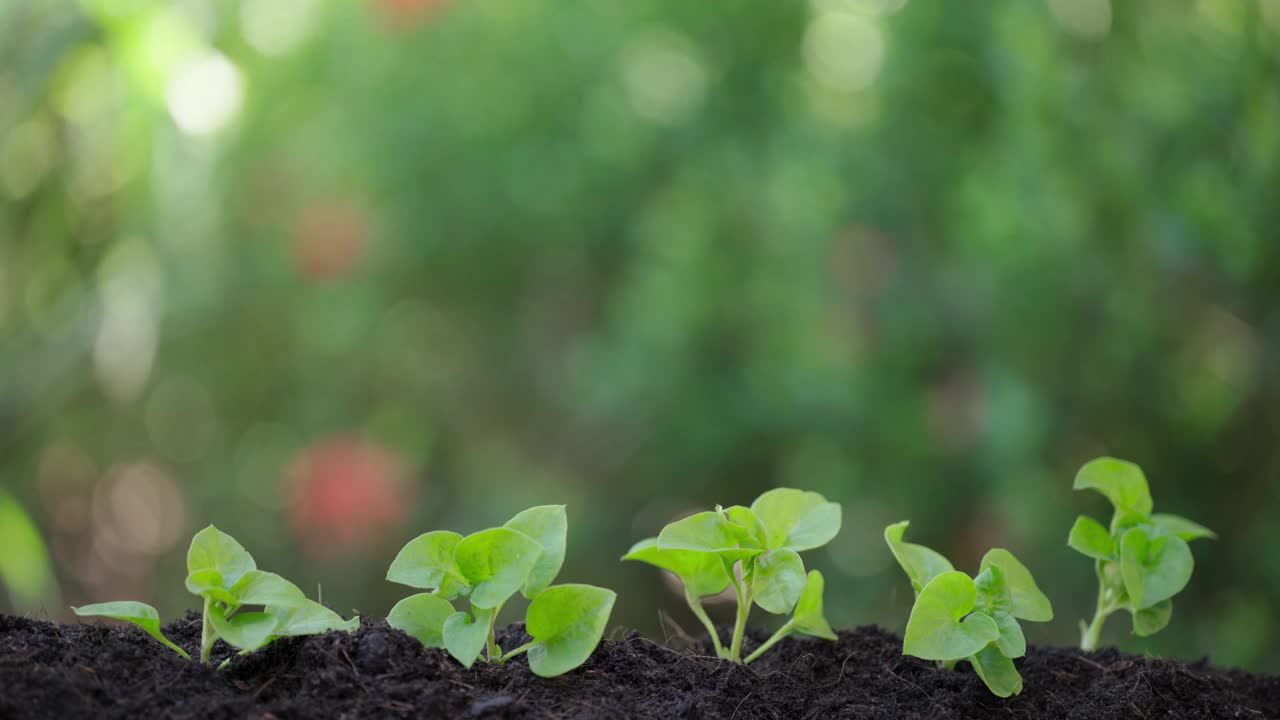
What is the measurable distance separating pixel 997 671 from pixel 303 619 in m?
0.36

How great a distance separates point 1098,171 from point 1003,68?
0.91 feet

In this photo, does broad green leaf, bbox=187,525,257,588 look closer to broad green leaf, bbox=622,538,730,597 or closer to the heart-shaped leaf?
the heart-shaped leaf

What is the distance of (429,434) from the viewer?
7.97 ft

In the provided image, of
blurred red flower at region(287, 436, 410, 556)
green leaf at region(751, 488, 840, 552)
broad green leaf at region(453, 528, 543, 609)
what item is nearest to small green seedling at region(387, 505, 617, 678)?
broad green leaf at region(453, 528, 543, 609)

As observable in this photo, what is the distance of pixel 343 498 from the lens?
227cm

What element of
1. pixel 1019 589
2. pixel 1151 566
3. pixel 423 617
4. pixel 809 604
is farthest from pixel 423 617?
pixel 1151 566

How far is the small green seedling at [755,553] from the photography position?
→ 1.79 feet

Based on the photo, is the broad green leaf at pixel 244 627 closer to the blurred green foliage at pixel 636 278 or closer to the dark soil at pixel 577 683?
the dark soil at pixel 577 683

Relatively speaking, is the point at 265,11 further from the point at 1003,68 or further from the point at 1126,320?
the point at 1126,320

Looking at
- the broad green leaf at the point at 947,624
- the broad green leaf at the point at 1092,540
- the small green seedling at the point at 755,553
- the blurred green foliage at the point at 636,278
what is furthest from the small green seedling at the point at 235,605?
the blurred green foliage at the point at 636,278

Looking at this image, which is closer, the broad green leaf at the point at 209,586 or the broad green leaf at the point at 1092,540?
the broad green leaf at the point at 209,586

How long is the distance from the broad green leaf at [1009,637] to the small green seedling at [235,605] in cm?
33

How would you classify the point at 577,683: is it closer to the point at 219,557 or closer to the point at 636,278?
the point at 219,557

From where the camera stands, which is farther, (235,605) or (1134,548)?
(1134,548)
